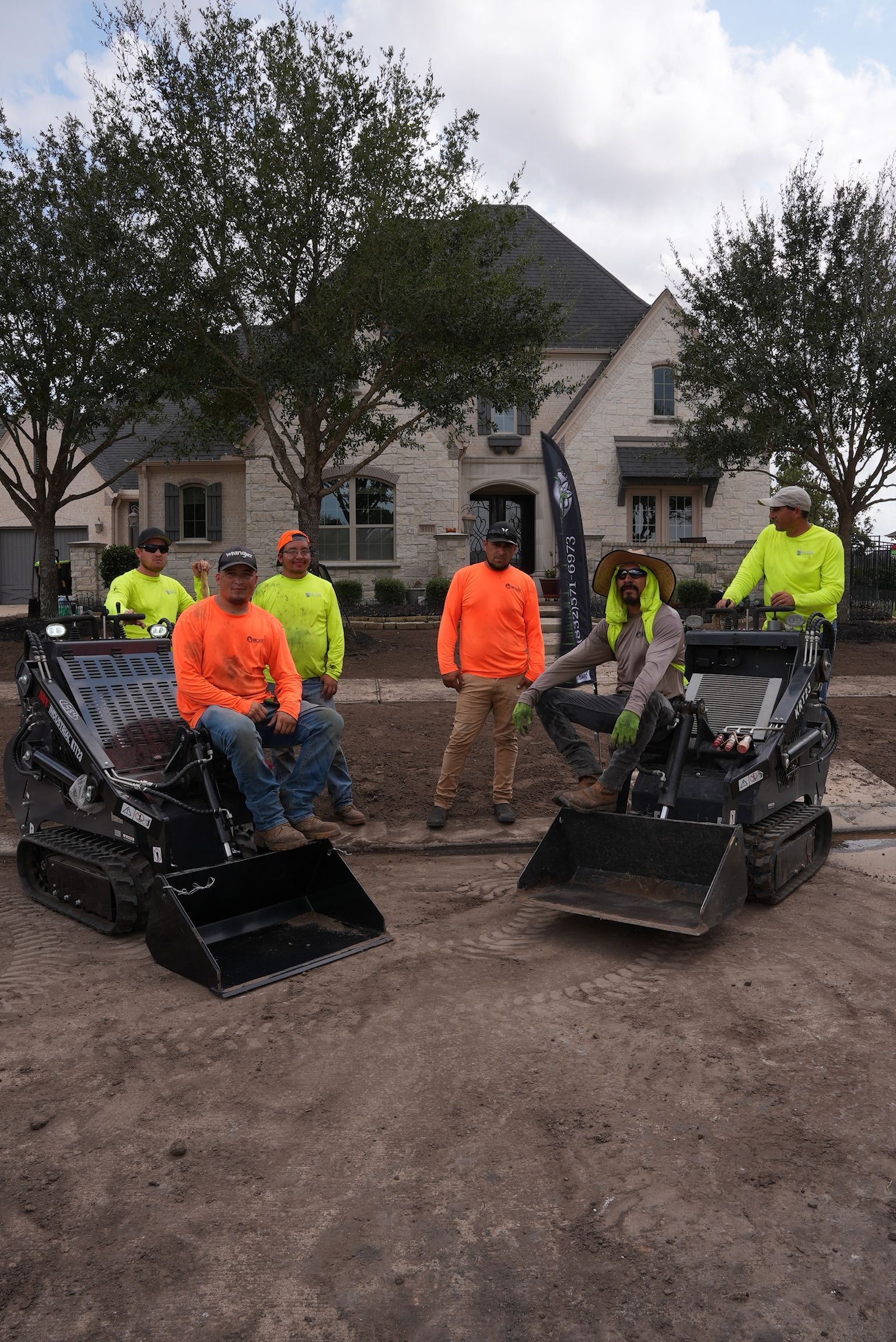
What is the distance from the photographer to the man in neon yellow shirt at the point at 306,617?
6566 millimetres

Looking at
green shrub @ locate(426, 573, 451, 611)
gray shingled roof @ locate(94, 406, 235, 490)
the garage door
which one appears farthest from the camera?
the garage door

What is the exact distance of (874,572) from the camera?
2325 cm

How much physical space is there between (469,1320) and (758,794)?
10.9 feet

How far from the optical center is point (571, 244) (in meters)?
27.3

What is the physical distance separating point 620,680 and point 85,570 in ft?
57.9

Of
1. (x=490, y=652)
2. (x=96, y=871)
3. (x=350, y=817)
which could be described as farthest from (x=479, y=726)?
(x=96, y=871)

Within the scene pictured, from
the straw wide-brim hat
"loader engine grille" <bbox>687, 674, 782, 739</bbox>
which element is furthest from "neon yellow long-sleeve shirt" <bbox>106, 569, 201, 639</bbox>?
"loader engine grille" <bbox>687, 674, 782, 739</bbox>

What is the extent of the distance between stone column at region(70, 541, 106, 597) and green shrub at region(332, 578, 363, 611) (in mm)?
4861

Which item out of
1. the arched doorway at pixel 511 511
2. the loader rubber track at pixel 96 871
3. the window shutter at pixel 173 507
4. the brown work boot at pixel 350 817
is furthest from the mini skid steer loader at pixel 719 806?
the window shutter at pixel 173 507

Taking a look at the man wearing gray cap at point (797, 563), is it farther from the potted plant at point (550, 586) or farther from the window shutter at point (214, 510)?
the window shutter at point (214, 510)

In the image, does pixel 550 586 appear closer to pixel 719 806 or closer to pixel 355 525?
pixel 355 525

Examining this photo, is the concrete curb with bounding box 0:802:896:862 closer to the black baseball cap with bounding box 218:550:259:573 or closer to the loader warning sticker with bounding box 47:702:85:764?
the loader warning sticker with bounding box 47:702:85:764

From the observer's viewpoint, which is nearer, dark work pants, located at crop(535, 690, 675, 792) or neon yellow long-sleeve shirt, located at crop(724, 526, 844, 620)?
dark work pants, located at crop(535, 690, 675, 792)

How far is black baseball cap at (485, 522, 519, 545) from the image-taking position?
674 centimetres
